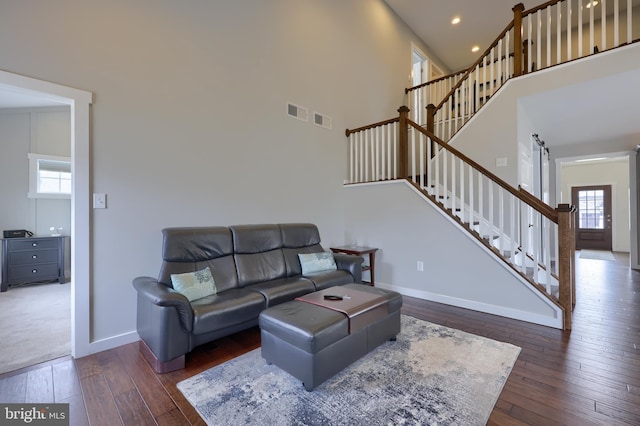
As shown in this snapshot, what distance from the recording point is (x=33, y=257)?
434 centimetres

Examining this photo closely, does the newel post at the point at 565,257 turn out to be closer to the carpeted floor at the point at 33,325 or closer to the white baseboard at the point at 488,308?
the white baseboard at the point at 488,308

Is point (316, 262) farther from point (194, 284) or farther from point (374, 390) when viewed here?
point (374, 390)

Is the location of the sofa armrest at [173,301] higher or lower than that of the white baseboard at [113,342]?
higher

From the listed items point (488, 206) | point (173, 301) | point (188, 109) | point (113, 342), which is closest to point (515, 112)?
point (488, 206)

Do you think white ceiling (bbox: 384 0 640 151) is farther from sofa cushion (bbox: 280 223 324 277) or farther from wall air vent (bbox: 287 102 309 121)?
sofa cushion (bbox: 280 223 324 277)

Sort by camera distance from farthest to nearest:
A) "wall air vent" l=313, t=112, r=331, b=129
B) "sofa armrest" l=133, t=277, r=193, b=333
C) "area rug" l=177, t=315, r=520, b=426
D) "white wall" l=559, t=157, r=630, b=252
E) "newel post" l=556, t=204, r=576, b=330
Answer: "white wall" l=559, t=157, r=630, b=252
"wall air vent" l=313, t=112, r=331, b=129
"newel post" l=556, t=204, r=576, b=330
"sofa armrest" l=133, t=277, r=193, b=333
"area rug" l=177, t=315, r=520, b=426

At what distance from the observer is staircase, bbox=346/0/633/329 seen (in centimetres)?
296

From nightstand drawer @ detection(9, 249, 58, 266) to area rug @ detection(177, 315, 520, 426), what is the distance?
4.23 metres

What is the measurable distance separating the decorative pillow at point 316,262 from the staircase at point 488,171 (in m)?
1.58

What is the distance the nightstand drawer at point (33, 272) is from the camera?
13.7 ft

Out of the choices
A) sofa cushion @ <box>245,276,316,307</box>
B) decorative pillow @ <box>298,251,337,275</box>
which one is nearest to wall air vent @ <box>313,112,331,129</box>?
decorative pillow @ <box>298,251,337,275</box>

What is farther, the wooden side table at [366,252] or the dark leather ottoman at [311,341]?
the wooden side table at [366,252]

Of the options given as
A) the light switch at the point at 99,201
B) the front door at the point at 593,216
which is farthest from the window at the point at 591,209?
the light switch at the point at 99,201

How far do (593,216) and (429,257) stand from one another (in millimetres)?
8550
